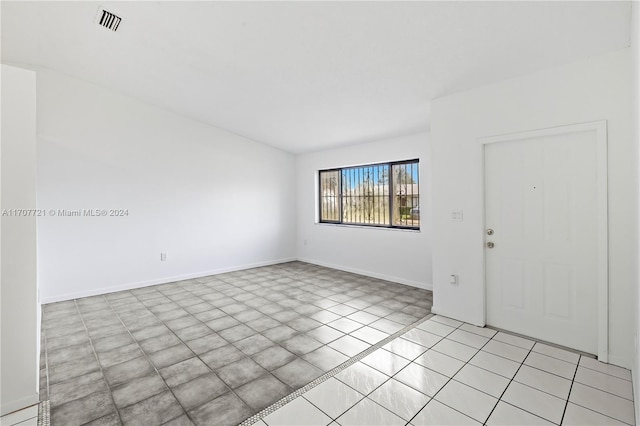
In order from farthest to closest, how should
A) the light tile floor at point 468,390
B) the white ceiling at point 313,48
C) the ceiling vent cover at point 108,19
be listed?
the ceiling vent cover at point 108,19
the white ceiling at point 313,48
the light tile floor at point 468,390

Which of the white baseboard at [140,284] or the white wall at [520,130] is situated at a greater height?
the white wall at [520,130]

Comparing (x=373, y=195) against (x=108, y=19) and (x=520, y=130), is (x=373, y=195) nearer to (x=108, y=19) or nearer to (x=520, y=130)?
(x=520, y=130)

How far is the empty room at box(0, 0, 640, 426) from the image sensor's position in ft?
6.77

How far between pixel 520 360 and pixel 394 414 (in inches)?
54.0

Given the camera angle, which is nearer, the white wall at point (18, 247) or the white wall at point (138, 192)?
the white wall at point (18, 247)

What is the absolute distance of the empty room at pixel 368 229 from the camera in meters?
2.06

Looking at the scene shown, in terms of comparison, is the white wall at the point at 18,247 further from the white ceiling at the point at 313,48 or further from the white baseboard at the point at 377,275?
the white baseboard at the point at 377,275

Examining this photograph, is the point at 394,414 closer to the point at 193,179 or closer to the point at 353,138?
the point at 353,138

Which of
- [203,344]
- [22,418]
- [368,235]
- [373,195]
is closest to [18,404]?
[22,418]

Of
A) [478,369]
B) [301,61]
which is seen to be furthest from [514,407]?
[301,61]

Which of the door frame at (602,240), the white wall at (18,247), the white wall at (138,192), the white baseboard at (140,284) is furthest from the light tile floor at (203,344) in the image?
the door frame at (602,240)

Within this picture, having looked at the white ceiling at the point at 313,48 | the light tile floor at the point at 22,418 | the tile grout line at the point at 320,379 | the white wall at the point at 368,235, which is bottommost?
the light tile floor at the point at 22,418

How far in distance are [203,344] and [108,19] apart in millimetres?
3324

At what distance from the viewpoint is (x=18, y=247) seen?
207cm
